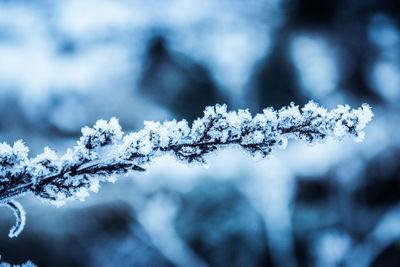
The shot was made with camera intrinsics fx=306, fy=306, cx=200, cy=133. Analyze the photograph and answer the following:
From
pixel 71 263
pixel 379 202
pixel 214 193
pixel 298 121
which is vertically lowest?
pixel 298 121

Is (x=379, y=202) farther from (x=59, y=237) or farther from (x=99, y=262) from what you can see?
(x=59, y=237)

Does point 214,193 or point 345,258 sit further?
point 214,193

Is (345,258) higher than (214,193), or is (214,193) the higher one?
(214,193)

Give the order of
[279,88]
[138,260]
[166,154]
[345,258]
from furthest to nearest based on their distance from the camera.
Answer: [279,88], [138,260], [345,258], [166,154]

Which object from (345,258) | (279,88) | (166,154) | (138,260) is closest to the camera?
(166,154)

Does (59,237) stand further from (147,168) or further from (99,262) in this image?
(147,168)

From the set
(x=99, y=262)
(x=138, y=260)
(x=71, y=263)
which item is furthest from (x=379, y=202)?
(x=71, y=263)
